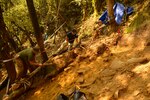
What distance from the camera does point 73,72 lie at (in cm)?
861

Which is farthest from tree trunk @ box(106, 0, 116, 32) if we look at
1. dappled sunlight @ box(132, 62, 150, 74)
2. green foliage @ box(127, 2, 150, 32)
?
dappled sunlight @ box(132, 62, 150, 74)

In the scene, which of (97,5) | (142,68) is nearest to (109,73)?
(142,68)

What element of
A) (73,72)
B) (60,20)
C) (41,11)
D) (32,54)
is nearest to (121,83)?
(73,72)

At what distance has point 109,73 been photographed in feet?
23.7

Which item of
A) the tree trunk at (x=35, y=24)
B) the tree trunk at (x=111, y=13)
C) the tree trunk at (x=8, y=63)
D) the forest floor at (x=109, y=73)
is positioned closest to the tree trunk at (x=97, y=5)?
the tree trunk at (x=111, y=13)

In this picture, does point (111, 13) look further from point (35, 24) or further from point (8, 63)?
point (8, 63)

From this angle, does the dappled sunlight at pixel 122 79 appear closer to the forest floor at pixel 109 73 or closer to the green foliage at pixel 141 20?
the forest floor at pixel 109 73

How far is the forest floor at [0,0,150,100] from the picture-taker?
6.04 m

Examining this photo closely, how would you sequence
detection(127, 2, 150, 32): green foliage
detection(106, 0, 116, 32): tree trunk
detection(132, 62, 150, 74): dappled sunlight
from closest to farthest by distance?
1. detection(132, 62, 150, 74): dappled sunlight
2. detection(127, 2, 150, 32): green foliage
3. detection(106, 0, 116, 32): tree trunk

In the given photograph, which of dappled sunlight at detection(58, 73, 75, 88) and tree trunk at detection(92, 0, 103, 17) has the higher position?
tree trunk at detection(92, 0, 103, 17)

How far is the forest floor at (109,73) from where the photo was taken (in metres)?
6.04

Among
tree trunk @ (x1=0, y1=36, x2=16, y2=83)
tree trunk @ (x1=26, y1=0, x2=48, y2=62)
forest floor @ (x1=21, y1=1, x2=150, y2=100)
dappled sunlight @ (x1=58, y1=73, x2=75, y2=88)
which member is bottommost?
dappled sunlight @ (x1=58, y1=73, x2=75, y2=88)

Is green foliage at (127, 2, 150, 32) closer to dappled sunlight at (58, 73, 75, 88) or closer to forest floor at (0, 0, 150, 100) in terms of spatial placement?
forest floor at (0, 0, 150, 100)

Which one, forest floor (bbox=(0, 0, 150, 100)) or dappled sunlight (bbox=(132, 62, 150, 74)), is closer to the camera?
forest floor (bbox=(0, 0, 150, 100))
